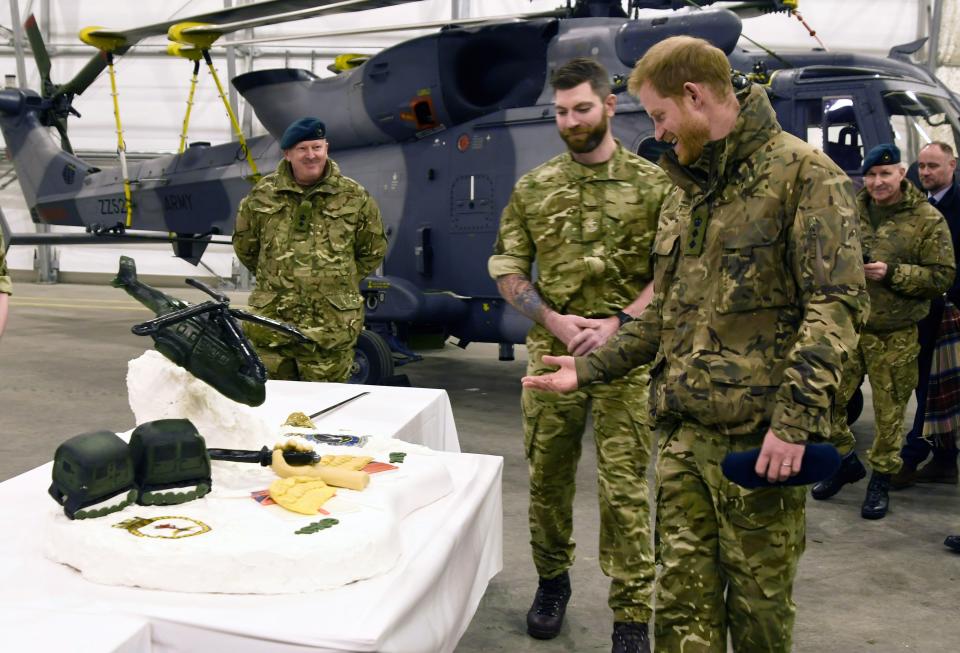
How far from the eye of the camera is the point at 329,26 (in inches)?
639

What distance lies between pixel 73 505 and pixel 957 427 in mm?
4375

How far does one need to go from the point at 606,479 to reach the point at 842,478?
96.6 inches

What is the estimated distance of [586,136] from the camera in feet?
9.68

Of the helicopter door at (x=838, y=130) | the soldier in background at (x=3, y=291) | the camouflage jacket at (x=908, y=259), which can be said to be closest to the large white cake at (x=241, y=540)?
the soldier in background at (x=3, y=291)

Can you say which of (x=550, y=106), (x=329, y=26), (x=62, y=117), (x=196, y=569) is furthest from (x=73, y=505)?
(x=329, y=26)

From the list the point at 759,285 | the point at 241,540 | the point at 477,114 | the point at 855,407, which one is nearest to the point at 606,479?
the point at 759,285

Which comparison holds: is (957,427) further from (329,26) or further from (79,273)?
(79,273)

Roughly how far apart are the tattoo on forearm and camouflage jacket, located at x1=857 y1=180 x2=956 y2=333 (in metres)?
2.12

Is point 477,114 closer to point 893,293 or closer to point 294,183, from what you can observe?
point 294,183

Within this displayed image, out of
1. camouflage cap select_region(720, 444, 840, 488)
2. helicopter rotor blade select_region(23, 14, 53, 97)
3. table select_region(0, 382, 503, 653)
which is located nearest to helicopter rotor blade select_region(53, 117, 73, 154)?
helicopter rotor blade select_region(23, 14, 53, 97)

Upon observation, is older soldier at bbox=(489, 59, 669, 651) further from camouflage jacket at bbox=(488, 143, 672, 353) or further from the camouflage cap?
the camouflage cap

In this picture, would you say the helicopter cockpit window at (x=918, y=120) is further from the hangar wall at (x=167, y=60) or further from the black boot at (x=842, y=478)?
the hangar wall at (x=167, y=60)

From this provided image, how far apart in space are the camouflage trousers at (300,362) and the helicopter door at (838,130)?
11.7 feet

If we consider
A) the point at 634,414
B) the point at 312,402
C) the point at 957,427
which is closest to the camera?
the point at 634,414
